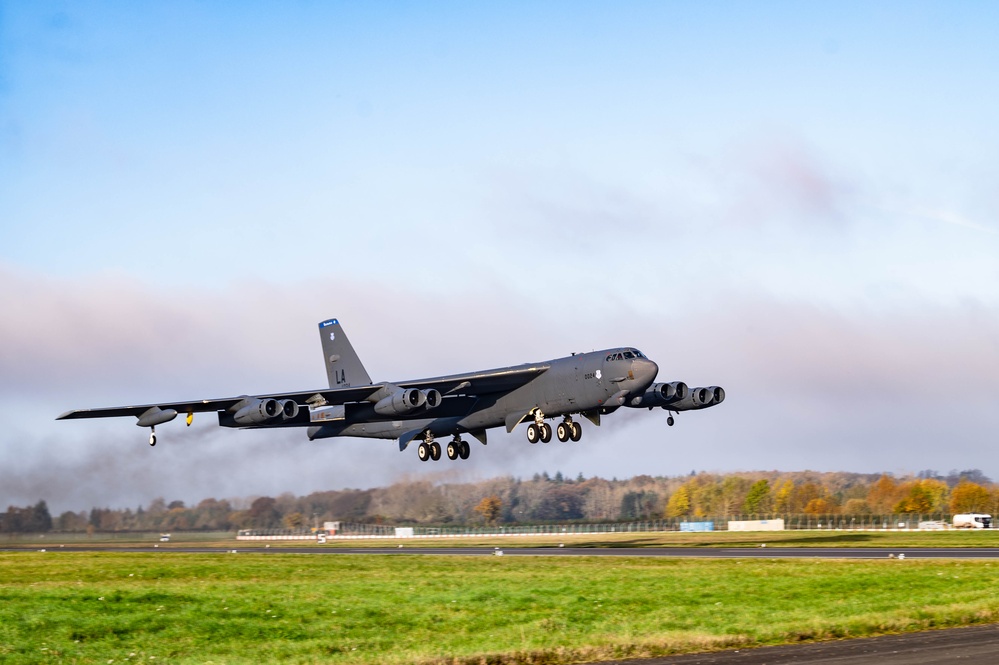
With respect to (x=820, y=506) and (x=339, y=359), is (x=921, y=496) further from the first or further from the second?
(x=339, y=359)

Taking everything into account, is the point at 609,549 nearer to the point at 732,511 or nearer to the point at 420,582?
the point at 420,582

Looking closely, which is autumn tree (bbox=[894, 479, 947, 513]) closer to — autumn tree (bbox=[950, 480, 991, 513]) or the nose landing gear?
autumn tree (bbox=[950, 480, 991, 513])

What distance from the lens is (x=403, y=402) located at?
149 ft

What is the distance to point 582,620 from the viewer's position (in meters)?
25.5

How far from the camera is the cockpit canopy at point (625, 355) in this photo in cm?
4481

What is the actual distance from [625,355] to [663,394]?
613 cm

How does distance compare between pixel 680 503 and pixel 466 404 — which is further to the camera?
pixel 680 503

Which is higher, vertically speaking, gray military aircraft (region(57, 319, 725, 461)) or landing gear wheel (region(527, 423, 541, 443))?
gray military aircraft (region(57, 319, 725, 461))

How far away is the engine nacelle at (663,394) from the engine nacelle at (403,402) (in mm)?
10641

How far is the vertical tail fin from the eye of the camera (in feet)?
198

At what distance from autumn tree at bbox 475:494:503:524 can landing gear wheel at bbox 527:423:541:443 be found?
44.8 m

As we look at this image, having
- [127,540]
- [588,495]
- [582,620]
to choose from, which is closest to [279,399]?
[582,620]

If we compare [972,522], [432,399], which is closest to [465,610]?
[432,399]

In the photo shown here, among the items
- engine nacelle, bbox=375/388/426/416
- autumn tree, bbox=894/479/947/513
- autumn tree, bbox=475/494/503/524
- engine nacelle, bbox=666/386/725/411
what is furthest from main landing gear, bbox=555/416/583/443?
autumn tree, bbox=894/479/947/513
